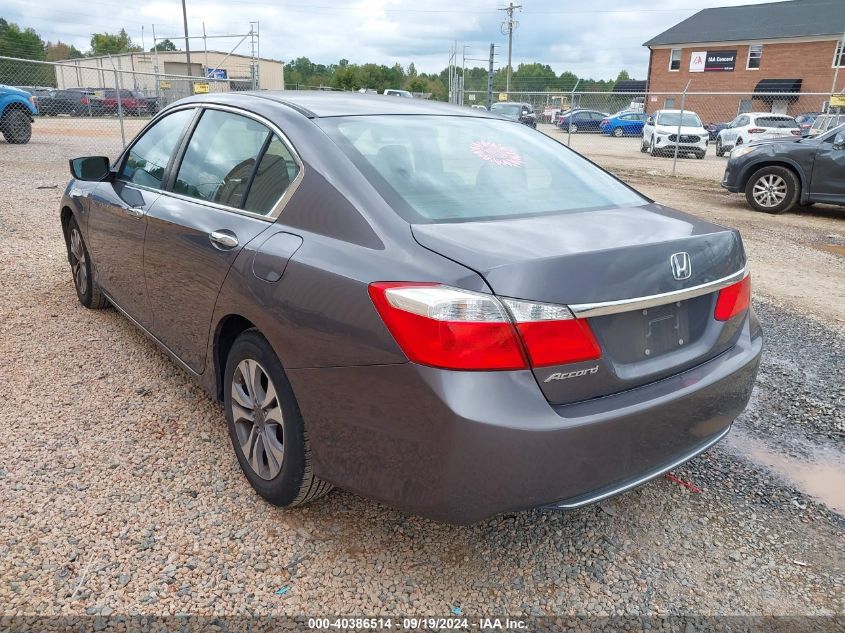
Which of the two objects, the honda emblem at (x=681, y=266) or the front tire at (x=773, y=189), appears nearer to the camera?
the honda emblem at (x=681, y=266)

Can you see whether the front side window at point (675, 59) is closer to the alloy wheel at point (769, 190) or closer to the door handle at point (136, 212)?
the alloy wheel at point (769, 190)

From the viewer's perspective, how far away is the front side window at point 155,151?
3523 millimetres

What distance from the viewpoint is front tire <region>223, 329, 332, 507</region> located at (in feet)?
7.83

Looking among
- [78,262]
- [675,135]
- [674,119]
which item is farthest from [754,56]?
[78,262]

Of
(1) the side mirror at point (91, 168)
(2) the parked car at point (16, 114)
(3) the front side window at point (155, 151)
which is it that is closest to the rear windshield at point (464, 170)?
(3) the front side window at point (155, 151)

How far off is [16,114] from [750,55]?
158 feet

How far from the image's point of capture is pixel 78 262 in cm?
487

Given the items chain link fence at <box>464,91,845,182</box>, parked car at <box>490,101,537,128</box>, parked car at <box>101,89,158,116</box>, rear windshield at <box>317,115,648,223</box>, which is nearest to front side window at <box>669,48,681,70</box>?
A: chain link fence at <box>464,91,845,182</box>

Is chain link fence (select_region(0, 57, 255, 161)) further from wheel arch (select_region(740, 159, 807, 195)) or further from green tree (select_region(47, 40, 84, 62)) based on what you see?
green tree (select_region(47, 40, 84, 62))

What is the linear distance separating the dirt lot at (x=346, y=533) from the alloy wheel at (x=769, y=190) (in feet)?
25.8

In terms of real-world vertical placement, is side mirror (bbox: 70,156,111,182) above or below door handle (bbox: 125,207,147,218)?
above

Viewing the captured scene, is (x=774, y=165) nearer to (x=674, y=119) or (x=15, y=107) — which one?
(x=674, y=119)

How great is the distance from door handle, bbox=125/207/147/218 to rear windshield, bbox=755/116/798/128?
24.5 metres

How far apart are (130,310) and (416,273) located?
8.42 ft
